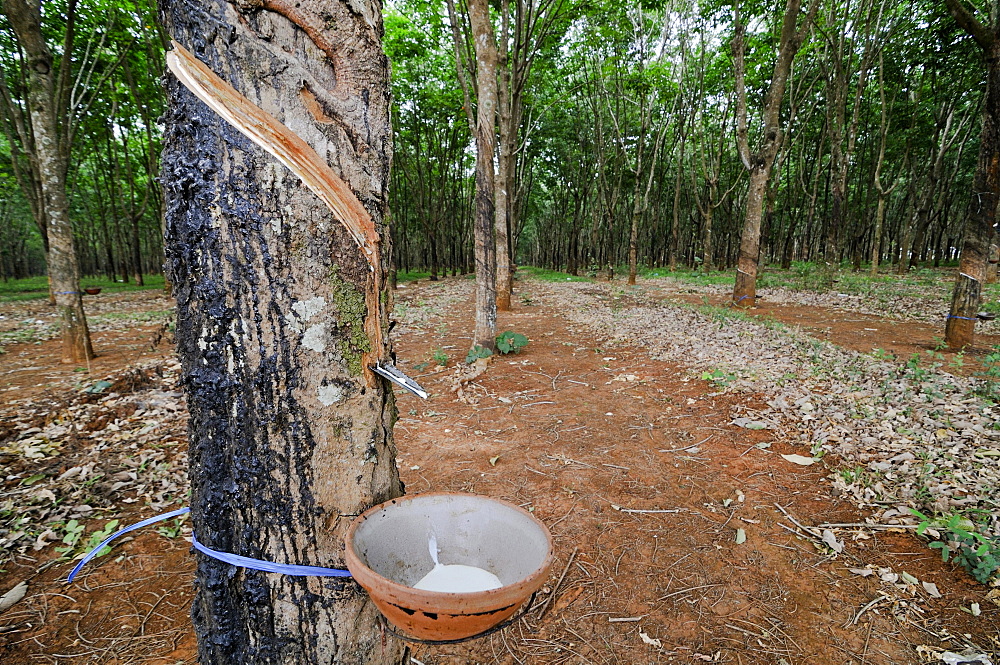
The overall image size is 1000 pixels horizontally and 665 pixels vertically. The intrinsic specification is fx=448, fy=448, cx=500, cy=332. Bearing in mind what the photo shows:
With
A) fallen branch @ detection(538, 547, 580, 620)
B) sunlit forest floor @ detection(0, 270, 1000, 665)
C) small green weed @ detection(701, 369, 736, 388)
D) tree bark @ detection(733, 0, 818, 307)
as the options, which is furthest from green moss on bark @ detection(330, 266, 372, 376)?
tree bark @ detection(733, 0, 818, 307)

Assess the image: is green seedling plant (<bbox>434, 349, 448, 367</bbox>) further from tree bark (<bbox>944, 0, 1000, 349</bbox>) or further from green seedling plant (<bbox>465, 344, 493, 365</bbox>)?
tree bark (<bbox>944, 0, 1000, 349</bbox>)

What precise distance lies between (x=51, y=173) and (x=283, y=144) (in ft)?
25.8

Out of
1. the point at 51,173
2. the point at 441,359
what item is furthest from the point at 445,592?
the point at 51,173

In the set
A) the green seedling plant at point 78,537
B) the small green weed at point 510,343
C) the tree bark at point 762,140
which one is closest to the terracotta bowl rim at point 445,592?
the green seedling plant at point 78,537

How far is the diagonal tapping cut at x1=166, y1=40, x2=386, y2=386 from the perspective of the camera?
107 cm

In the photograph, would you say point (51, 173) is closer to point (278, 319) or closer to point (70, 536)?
point (70, 536)

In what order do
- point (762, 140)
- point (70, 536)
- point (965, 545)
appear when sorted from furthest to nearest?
1. point (762, 140)
2. point (70, 536)
3. point (965, 545)

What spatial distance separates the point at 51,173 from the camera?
6.23 m

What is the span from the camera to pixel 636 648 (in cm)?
226

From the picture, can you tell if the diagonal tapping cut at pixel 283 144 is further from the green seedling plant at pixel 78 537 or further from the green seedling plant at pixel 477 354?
the green seedling plant at pixel 477 354

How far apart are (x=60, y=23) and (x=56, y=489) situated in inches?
500

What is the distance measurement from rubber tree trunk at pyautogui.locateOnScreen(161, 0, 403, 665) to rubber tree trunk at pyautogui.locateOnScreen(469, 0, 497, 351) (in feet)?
18.3

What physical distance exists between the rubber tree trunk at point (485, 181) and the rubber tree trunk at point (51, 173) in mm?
5723

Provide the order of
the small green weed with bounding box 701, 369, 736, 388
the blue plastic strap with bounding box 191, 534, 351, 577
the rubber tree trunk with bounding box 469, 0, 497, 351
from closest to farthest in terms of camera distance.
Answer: the blue plastic strap with bounding box 191, 534, 351, 577 < the small green weed with bounding box 701, 369, 736, 388 < the rubber tree trunk with bounding box 469, 0, 497, 351
